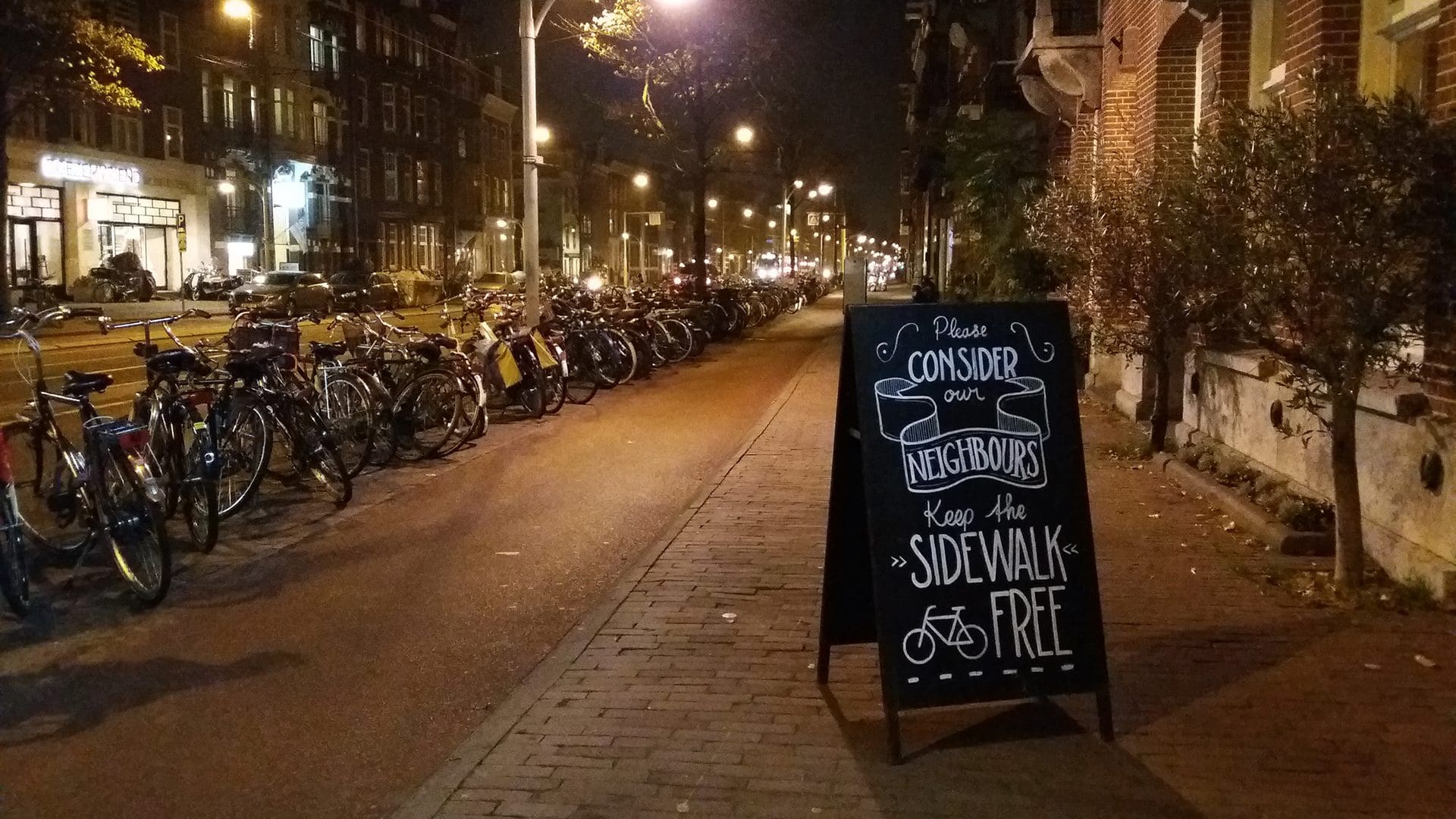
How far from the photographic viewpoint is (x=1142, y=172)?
9.84m

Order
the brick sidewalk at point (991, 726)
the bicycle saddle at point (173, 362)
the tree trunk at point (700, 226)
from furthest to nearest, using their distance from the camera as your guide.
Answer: the tree trunk at point (700, 226) → the bicycle saddle at point (173, 362) → the brick sidewalk at point (991, 726)

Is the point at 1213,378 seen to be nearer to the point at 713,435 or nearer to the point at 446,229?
the point at 713,435

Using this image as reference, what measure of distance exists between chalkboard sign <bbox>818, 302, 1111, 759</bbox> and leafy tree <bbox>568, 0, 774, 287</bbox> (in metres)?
20.0

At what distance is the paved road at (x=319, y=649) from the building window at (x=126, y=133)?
35225mm

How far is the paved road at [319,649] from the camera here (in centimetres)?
450

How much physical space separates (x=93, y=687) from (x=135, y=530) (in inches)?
43.6

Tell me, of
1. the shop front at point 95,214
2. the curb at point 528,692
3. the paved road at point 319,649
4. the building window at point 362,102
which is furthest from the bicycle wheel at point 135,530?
the building window at point 362,102

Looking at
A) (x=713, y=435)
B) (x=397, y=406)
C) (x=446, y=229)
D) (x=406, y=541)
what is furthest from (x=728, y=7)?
(x=446, y=229)

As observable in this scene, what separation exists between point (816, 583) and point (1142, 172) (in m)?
4.93

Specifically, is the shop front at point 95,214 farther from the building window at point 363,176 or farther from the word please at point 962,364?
the word please at point 962,364

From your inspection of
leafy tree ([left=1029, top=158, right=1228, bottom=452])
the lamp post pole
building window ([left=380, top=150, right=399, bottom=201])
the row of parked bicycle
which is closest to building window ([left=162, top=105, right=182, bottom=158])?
building window ([left=380, top=150, right=399, bottom=201])

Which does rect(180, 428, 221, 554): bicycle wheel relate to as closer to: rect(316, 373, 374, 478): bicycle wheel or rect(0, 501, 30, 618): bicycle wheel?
rect(0, 501, 30, 618): bicycle wheel

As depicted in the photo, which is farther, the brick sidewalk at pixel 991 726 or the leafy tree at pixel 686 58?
the leafy tree at pixel 686 58

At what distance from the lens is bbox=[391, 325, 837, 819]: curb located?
13.7ft
